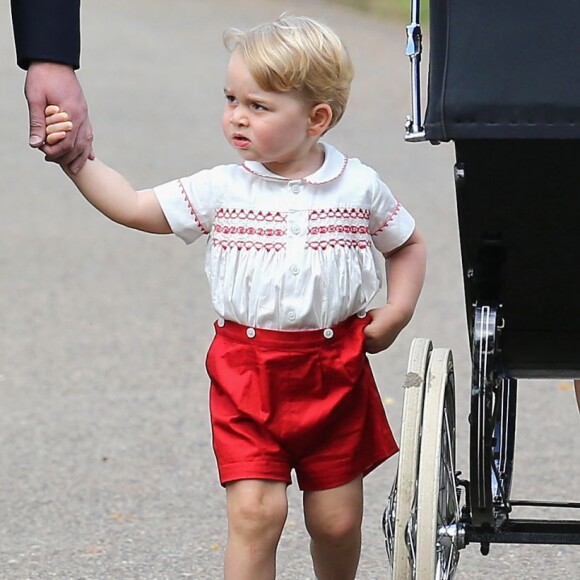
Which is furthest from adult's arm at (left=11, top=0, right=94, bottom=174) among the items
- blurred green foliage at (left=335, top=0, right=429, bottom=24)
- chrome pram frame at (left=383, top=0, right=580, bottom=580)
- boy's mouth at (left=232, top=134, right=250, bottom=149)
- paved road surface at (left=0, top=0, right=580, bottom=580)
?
blurred green foliage at (left=335, top=0, right=429, bottom=24)

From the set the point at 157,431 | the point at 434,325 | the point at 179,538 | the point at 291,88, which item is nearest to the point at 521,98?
the point at 291,88

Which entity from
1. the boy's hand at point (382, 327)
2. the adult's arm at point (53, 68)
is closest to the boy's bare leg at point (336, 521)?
the boy's hand at point (382, 327)

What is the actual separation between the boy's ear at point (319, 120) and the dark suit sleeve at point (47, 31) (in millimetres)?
584

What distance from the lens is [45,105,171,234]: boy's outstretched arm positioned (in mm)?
3318

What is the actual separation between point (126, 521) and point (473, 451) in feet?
5.70

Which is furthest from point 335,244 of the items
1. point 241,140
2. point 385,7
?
point 385,7

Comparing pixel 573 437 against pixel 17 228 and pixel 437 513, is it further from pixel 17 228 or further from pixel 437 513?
pixel 17 228

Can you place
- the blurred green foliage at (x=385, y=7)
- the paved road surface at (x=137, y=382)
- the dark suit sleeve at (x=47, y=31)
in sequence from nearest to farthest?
the dark suit sleeve at (x=47, y=31), the paved road surface at (x=137, y=382), the blurred green foliage at (x=385, y=7)

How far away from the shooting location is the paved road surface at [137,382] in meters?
4.44

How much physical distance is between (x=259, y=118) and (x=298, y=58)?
0.14m

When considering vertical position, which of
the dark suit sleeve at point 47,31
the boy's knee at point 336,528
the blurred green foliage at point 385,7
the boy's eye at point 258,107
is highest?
the blurred green foliage at point 385,7

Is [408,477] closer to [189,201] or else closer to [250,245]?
[250,245]

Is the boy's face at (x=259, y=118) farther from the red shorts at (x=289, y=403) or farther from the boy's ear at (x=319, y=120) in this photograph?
the red shorts at (x=289, y=403)

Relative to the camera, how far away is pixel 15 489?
496 centimetres
